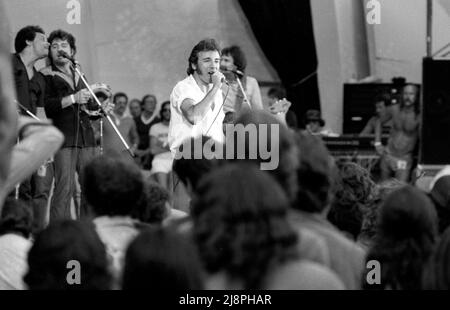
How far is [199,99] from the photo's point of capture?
7.24 metres

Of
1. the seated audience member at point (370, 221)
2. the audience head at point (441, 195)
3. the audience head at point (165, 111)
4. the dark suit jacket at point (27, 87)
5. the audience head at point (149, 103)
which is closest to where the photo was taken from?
the seated audience member at point (370, 221)

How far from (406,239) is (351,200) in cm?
146

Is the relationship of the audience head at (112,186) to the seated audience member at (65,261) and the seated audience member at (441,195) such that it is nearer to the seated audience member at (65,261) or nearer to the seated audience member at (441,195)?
the seated audience member at (65,261)

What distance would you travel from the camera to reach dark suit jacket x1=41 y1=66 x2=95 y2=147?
318 inches

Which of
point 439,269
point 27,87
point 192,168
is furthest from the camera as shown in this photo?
point 27,87

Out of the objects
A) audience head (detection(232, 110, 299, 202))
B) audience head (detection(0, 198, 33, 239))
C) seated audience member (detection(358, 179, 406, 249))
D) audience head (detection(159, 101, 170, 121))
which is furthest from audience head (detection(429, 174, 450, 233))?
audience head (detection(159, 101, 170, 121))

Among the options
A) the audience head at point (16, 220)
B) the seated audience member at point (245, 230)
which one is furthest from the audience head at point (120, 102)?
the seated audience member at point (245, 230)

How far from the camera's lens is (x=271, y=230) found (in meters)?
2.71

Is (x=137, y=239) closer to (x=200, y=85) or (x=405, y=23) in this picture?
(x=200, y=85)

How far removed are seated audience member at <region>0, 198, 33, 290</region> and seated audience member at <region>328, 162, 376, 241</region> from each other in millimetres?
1455

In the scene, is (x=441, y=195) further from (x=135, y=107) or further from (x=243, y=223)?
(x=135, y=107)

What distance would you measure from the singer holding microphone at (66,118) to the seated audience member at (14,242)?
11.0ft

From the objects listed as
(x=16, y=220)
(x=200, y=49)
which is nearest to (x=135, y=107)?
(x=200, y=49)

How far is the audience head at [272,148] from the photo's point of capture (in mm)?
3373
